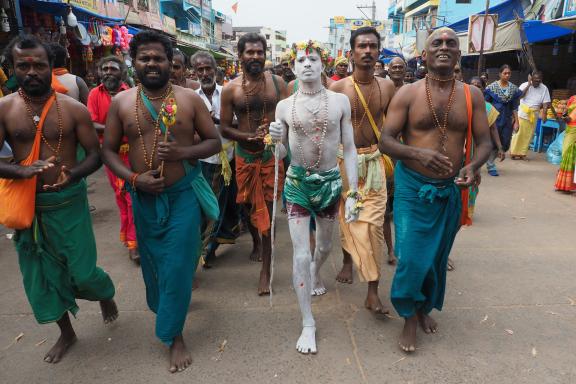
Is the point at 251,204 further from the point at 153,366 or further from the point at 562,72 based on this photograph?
the point at 562,72

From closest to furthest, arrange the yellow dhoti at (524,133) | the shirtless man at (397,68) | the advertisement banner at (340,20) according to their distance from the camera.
A: 1. the shirtless man at (397,68)
2. the yellow dhoti at (524,133)
3. the advertisement banner at (340,20)

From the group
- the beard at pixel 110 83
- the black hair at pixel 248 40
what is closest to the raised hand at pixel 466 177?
the black hair at pixel 248 40

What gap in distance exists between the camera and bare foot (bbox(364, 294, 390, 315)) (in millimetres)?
3201

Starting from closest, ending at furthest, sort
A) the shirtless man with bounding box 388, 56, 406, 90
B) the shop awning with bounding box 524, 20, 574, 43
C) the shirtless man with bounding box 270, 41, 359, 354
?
the shirtless man with bounding box 270, 41, 359, 354
the shirtless man with bounding box 388, 56, 406, 90
the shop awning with bounding box 524, 20, 574, 43

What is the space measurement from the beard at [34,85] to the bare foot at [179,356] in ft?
5.65

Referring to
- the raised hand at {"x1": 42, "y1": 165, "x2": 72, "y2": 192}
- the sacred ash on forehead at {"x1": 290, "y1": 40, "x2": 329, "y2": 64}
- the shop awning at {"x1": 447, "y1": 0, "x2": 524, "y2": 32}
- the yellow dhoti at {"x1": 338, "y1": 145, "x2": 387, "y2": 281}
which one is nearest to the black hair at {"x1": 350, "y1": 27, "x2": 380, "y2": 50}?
the sacred ash on forehead at {"x1": 290, "y1": 40, "x2": 329, "y2": 64}

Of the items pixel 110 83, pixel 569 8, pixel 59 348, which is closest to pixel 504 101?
pixel 569 8

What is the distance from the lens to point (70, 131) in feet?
8.90

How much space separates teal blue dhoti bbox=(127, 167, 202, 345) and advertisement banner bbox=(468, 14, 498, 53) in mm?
9747

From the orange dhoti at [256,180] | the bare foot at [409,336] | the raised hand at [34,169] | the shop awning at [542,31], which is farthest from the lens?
the shop awning at [542,31]

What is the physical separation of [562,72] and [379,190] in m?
11.2

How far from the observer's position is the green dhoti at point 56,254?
2.69 meters

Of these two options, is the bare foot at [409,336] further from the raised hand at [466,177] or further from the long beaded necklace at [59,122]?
the long beaded necklace at [59,122]

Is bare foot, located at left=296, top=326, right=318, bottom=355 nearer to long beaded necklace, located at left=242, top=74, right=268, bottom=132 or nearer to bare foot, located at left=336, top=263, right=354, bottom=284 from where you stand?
bare foot, located at left=336, top=263, right=354, bottom=284
